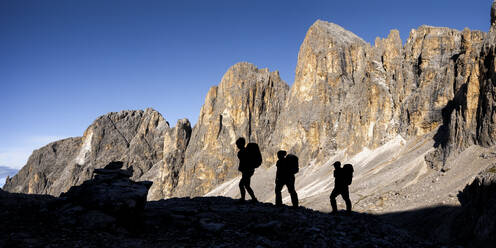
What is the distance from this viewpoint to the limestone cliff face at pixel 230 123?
130 metres

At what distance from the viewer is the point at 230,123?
136m

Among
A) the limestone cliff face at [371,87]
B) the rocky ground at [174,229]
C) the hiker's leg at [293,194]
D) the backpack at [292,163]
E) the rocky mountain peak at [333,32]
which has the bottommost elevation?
the rocky ground at [174,229]

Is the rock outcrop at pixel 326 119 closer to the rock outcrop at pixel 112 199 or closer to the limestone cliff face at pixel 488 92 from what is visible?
the limestone cliff face at pixel 488 92

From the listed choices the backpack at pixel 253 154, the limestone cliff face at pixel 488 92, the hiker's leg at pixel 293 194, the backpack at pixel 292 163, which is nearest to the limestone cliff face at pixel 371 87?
the limestone cliff face at pixel 488 92

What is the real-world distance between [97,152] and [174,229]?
183 meters

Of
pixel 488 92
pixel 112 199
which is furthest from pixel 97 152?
pixel 112 199

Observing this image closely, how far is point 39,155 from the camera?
184125 millimetres

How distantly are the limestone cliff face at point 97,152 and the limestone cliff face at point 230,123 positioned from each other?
37.0 metres

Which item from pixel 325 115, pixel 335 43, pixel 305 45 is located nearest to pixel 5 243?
pixel 325 115

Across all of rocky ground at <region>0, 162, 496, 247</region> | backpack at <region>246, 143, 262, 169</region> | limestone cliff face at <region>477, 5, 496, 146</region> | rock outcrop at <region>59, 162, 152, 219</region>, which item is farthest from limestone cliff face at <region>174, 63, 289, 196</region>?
rock outcrop at <region>59, 162, 152, 219</region>

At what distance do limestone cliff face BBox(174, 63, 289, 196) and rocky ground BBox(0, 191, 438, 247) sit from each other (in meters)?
119

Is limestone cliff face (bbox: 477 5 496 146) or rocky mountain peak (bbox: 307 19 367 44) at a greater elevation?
rocky mountain peak (bbox: 307 19 367 44)

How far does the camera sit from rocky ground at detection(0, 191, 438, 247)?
23.8 ft

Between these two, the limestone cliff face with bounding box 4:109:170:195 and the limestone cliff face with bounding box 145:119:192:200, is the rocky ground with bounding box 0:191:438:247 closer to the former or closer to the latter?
the limestone cliff face with bounding box 145:119:192:200
